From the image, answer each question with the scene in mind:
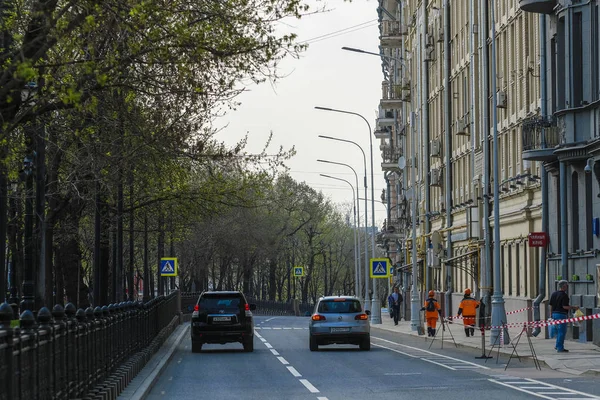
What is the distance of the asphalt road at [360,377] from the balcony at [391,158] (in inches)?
1826

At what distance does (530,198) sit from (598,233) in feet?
35.1

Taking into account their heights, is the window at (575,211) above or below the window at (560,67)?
below

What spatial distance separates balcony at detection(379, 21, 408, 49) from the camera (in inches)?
3314

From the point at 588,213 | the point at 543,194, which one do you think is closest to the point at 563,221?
→ the point at 588,213

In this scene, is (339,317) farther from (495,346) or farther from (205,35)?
(205,35)

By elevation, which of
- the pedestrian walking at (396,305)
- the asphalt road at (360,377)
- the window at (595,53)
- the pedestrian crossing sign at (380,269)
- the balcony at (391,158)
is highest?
the balcony at (391,158)

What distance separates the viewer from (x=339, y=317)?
3694 cm

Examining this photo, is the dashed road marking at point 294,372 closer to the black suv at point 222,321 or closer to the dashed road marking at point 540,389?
the black suv at point 222,321

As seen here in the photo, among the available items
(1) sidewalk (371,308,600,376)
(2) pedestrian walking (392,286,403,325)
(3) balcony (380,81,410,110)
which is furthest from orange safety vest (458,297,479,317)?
(3) balcony (380,81,410,110)

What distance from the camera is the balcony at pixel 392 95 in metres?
80.9

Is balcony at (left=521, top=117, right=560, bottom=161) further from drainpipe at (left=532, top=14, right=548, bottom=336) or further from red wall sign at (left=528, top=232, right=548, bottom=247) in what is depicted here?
red wall sign at (left=528, top=232, right=548, bottom=247)

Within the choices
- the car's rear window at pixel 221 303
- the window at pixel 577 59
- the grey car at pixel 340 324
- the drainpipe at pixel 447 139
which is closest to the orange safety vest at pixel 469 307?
the grey car at pixel 340 324

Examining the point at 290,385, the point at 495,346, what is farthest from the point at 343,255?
the point at 290,385

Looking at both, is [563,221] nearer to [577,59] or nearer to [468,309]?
[577,59]
